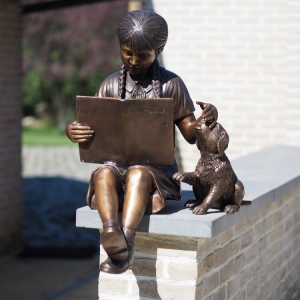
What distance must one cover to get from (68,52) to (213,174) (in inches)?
859

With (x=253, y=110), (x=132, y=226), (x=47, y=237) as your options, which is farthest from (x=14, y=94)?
(x=132, y=226)

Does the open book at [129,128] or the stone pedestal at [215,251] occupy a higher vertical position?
the open book at [129,128]

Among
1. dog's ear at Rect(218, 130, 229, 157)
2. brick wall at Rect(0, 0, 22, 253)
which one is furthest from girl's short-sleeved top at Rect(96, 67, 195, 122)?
brick wall at Rect(0, 0, 22, 253)

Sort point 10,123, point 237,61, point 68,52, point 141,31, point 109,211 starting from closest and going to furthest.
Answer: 1. point 109,211
2. point 141,31
3. point 237,61
4. point 10,123
5. point 68,52

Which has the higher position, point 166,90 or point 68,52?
point 68,52

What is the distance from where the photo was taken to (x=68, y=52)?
972 inches

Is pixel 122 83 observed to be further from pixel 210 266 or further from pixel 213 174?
pixel 210 266

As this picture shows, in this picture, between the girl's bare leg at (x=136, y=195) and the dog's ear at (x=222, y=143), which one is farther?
the dog's ear at (x=222, y=143)

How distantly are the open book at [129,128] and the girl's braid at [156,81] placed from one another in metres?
0.23

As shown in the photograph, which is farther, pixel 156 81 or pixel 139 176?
pixel 156 81

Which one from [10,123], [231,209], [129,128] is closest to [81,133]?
[129,128]

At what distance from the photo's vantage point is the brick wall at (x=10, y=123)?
8.35 metres

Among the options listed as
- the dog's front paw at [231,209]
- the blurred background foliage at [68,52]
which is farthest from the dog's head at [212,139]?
the blurred background foliage at [68,52]

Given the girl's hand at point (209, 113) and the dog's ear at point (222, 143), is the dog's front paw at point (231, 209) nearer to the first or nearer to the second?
the dog's ear at point (222, 143)
